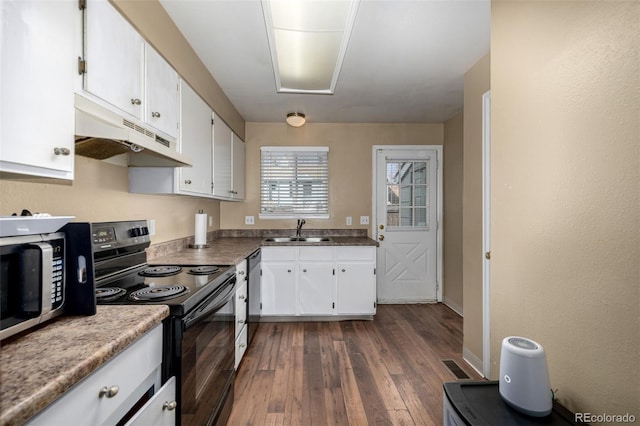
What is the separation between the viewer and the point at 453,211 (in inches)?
146

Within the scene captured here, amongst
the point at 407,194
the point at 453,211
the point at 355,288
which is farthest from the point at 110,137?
the point at 453,211

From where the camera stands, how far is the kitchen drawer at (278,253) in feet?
10.3

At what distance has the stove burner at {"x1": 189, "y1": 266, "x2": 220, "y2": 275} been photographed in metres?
1.64

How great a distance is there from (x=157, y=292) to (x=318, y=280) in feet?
6.98

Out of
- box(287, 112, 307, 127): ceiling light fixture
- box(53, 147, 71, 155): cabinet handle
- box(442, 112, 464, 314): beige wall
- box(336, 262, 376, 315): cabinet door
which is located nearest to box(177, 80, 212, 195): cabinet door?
box(53, 147, 71, 155): cabinet handle

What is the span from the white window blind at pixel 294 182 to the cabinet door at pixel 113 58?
244 cm

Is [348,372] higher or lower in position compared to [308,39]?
lower

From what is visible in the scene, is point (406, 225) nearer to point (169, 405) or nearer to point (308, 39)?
point (308, 39)

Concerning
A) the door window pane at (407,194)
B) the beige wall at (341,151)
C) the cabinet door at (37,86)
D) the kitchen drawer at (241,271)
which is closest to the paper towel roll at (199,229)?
the kitchen drawer at (241,271)

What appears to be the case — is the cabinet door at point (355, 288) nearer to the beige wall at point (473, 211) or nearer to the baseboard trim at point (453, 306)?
the beige wall at point (473, 211)

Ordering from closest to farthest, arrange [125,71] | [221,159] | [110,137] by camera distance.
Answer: [110,137]
[125,71]
[221,159]

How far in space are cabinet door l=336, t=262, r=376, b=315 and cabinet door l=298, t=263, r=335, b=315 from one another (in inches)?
4.0

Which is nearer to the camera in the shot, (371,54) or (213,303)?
(213,303)

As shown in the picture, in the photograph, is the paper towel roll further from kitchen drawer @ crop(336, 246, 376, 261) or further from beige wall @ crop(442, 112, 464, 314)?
beige wall @ crop(442, 112, 464, 314)
